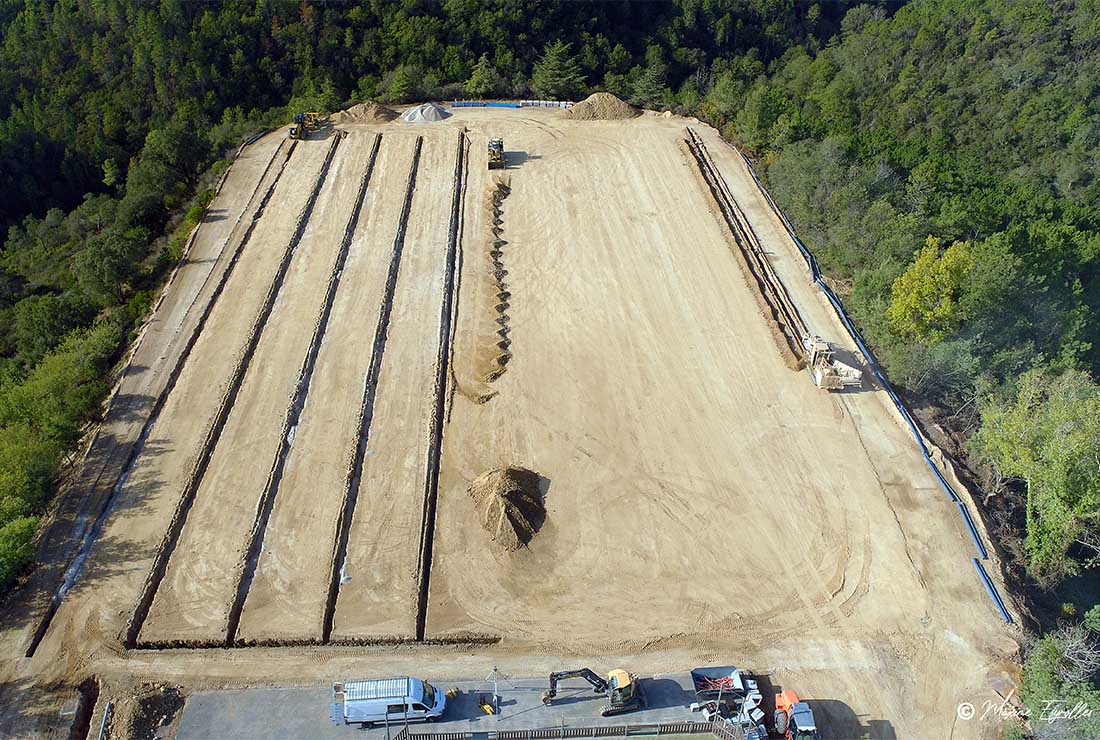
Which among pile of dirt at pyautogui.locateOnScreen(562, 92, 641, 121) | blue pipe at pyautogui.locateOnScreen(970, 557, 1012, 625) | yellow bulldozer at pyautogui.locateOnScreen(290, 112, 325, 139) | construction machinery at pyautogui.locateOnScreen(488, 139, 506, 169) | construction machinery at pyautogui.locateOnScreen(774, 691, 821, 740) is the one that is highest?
pile of dirt at pyautogui.locateOnScreen(562, 92, 641, 121)

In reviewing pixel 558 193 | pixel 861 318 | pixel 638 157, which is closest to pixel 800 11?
pixel 638 157

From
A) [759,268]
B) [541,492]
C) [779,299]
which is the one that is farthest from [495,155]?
[541,492]

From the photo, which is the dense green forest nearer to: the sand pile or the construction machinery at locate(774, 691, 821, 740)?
the sand pile

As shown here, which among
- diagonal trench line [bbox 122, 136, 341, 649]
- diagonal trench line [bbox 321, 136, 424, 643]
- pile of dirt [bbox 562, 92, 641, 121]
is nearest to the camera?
diagonal trench line [bbox 122, 136, 341, 649]

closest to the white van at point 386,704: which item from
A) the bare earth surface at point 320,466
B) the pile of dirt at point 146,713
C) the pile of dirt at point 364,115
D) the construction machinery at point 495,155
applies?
the bare earth surface at point 320,466

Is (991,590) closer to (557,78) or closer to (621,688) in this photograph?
(621,688)

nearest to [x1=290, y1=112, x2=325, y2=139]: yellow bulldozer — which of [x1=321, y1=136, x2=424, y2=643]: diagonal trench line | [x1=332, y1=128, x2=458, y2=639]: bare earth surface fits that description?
[x1=321, y1=136, x2=424, y2=643]: diagonal trench line
